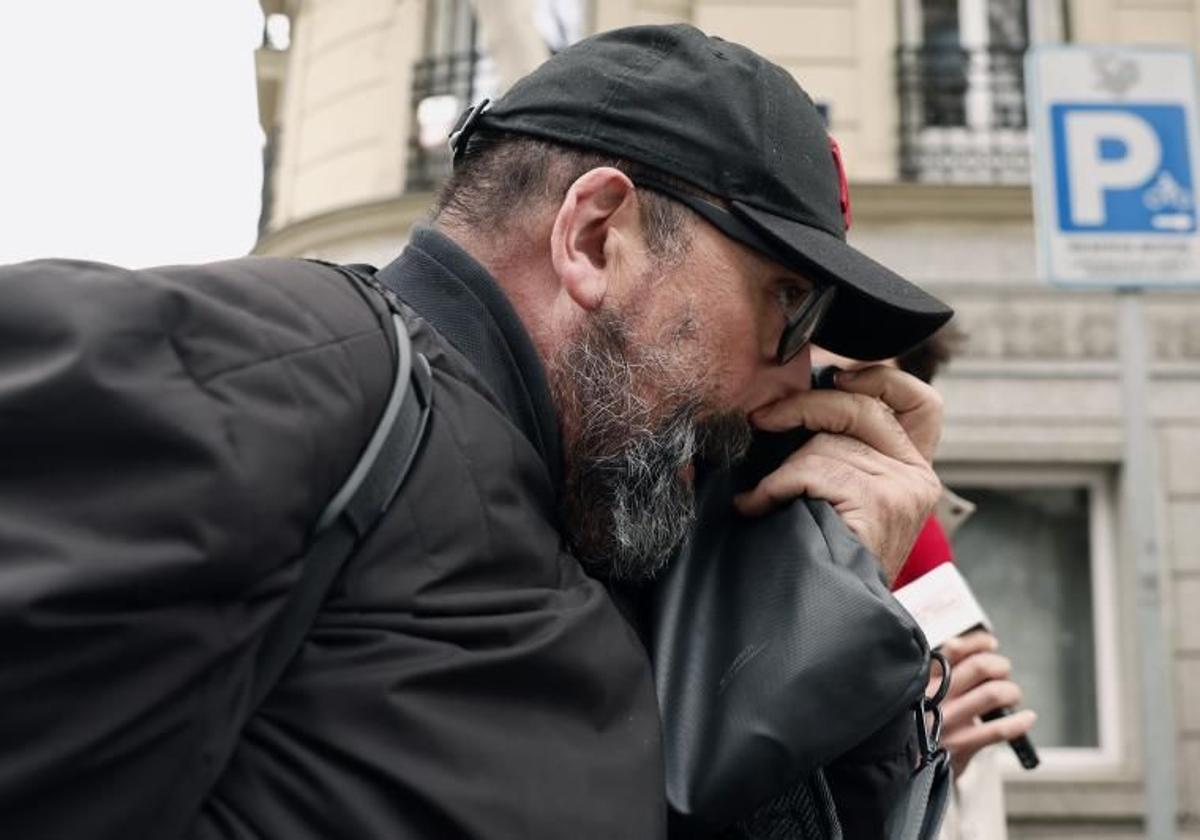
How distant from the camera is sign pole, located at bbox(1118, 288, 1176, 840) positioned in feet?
11.6

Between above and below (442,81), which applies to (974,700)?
below

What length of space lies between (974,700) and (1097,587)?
19.3 feet

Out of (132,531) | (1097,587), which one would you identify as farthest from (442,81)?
(132,531)

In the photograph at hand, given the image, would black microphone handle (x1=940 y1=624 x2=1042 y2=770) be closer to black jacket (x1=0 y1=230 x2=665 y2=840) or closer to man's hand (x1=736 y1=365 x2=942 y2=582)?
man's hand (x1=736 y1=365 x2=942 y2=582)

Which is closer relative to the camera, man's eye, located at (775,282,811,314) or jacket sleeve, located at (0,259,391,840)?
jacket sleeve, located at (0,259,391,840)

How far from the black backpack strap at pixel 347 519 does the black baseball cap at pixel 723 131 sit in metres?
0.43

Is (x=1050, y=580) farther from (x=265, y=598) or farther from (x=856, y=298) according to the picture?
(x=265, y=598)

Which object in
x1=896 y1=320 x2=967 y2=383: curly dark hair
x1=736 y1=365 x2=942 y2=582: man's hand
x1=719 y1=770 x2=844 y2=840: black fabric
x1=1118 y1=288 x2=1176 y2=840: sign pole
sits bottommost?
x1=1118 y1=288 x2=1176 y2=840: sign pole

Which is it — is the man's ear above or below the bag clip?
above

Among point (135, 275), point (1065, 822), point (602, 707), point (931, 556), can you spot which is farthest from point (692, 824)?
point (1065, 822)

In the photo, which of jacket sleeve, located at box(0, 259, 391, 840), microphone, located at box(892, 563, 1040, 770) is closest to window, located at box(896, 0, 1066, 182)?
microphone, located at box(892, 563, 1040, 770)

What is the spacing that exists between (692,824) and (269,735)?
443 mm

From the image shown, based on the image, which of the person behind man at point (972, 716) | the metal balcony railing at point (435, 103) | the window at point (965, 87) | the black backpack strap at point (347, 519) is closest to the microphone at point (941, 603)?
the person behind man at point (972, 716)

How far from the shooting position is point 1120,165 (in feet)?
12.8
